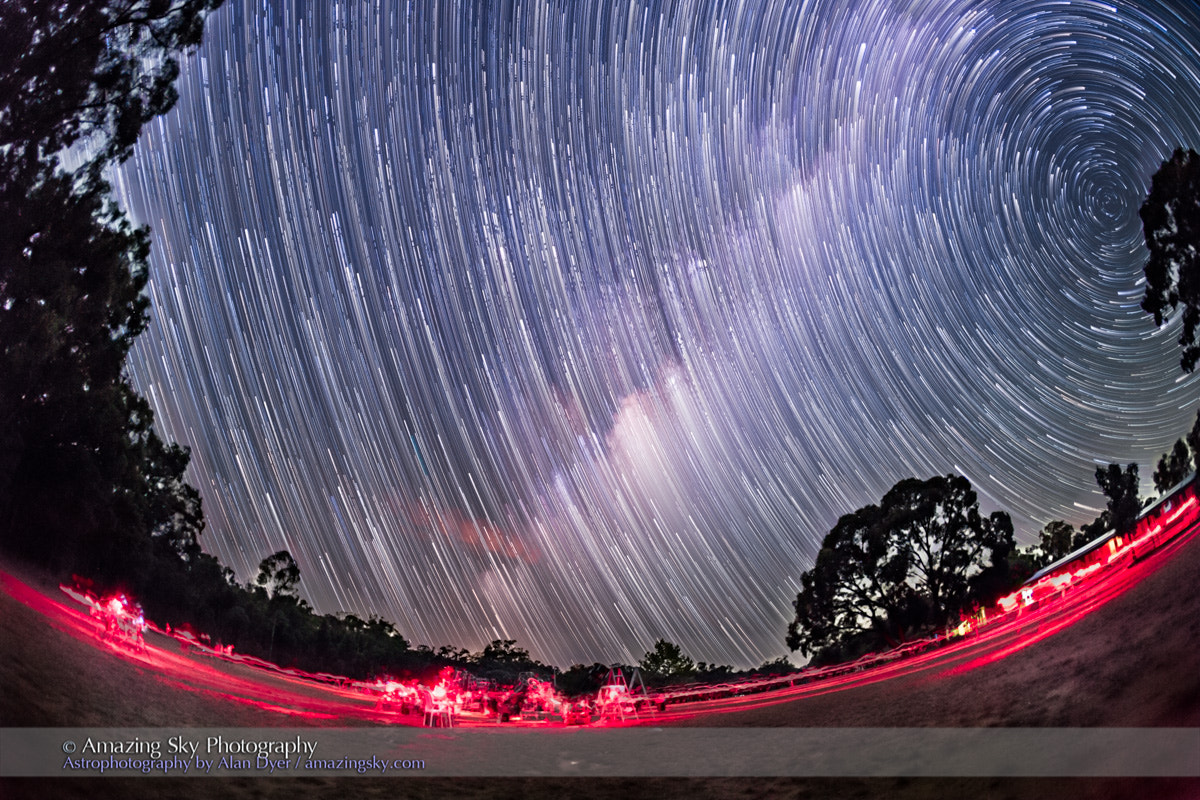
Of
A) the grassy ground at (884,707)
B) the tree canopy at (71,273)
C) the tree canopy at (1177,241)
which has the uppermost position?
the tree canopy at (71,273)

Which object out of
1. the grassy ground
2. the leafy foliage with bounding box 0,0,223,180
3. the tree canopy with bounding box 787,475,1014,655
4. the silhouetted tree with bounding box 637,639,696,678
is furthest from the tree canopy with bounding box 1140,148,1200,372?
the silhouetted tree with bounding box 637,639,696,678

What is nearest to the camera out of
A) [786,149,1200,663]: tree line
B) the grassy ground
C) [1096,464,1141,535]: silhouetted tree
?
the grassy ground

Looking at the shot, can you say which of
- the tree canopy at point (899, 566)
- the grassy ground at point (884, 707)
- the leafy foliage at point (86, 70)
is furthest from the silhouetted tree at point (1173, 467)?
the leafy foliage at point (86, 70)

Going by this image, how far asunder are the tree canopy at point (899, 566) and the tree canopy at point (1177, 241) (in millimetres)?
10174

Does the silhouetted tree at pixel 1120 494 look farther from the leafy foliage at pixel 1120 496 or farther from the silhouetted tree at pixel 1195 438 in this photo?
the silhouetted tree at pixel 1195 438

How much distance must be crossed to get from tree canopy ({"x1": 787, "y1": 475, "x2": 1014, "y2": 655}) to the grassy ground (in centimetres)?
1071

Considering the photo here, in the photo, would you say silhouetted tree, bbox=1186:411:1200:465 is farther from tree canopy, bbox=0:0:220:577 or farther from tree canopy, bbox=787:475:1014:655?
tree canopy, bbox=0:0:220:577

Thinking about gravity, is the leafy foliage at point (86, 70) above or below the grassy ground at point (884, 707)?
above

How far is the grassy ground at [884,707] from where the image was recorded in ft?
30.5

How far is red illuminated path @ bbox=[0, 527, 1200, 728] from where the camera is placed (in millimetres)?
12969

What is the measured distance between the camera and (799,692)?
19.7m

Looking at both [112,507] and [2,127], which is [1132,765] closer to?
[2,127]

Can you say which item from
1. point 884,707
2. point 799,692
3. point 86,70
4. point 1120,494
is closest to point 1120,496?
point 1120,494

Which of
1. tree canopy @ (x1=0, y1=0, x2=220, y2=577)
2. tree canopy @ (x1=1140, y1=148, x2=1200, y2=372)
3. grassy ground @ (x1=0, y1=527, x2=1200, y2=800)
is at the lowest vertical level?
grassy ground @ (x1=0, y1=527, x2=1200, y2=800)
